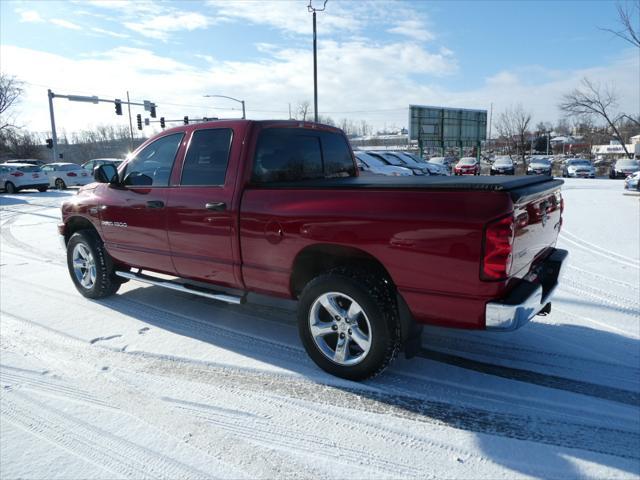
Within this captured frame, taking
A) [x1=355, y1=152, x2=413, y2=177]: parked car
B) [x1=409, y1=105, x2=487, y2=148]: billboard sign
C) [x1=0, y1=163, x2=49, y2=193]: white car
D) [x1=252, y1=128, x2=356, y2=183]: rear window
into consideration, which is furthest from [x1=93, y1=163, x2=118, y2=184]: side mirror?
[x1=409, y1=105, x2=487, y2=148]: billboard sign

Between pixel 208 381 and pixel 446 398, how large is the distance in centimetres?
175

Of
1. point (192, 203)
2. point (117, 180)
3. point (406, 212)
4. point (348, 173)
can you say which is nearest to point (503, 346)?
point (406, 212)

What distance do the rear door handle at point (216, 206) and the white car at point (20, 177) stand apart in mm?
21801

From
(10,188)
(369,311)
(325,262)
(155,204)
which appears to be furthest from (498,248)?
(10,188)

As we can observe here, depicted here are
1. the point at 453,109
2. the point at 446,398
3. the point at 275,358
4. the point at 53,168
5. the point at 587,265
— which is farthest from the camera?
the point at 453,109

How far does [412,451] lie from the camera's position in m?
2.50

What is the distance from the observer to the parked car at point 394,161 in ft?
65.4

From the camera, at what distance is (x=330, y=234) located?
3156 millimetres

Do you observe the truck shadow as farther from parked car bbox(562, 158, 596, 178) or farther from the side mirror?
parked car bbox(562, 158, 596, 178)

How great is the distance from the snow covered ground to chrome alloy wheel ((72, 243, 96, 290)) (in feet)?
1.40

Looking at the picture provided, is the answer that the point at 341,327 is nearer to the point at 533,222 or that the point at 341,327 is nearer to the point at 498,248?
the point at 498,248

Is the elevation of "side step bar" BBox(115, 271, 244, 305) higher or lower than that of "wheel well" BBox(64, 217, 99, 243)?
lower

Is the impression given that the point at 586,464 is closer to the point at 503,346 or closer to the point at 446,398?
the point at 446,398

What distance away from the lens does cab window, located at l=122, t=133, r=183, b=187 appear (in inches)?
170
